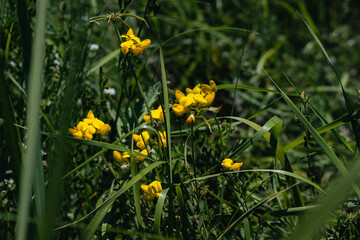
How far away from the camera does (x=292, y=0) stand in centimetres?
371

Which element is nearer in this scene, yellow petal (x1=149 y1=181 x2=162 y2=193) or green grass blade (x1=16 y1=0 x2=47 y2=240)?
green grass blade (x1=16 y1=0 x2=47 y2=240)

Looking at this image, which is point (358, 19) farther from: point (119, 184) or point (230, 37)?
point (119, 184)

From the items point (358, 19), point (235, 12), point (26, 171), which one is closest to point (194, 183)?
point (26, 171)

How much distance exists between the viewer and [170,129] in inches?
58.9

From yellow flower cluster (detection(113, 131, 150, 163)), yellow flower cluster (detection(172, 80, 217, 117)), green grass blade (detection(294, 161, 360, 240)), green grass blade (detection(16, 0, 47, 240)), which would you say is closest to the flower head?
yellow flower cluster (detection(172, 80, 217, 117))

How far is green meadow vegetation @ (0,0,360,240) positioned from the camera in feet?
3.16

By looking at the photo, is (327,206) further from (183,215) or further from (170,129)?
(170,129)

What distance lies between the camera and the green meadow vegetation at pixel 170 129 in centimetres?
96

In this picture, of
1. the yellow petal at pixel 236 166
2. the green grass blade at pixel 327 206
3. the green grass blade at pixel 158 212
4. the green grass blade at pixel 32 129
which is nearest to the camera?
the green grass blade at pixel 327 206

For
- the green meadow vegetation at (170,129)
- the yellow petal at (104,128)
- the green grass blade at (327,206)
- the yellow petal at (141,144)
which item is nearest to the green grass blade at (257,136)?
the green meadow vegetation at (170,129)

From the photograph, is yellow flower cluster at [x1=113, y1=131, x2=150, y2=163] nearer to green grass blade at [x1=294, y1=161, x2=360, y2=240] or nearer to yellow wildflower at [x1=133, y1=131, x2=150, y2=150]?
yellow wildflower at [x1=133, y1=131, x2=150, y2=150]

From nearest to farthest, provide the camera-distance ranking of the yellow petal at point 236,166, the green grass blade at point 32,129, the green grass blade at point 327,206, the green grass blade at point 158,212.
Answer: the green grass blade at point 327,206
the green grass blade at point 32,129
the green grass blade at point 158,212
the yellow petal at point 236,166

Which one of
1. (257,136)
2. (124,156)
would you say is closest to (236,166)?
(257,136)

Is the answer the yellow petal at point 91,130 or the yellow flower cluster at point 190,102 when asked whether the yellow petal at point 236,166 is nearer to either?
the yellow flower cluster at point 190,102
